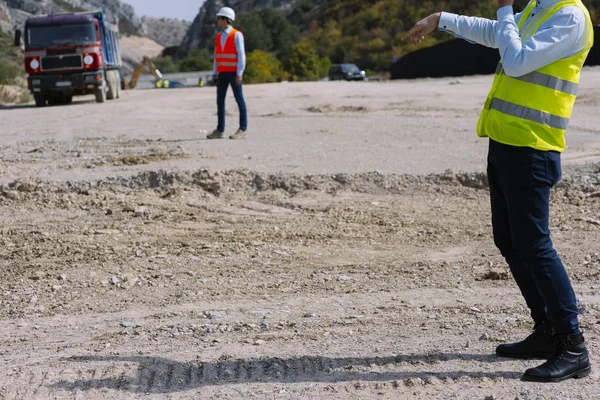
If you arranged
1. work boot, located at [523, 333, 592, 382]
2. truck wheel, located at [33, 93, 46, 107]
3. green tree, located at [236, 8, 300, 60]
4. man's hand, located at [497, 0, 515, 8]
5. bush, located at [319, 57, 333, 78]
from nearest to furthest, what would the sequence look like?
1. man's hand, located at [497, 0, 515, 8]
2. work boot, located at [523, 333, 592, 382]
3. truck wheel, located at [33, 93, 46, 107]
4. bush, located at [319, 57, 333, 78]
5. green tree, located at [236, 8, 300, 60]

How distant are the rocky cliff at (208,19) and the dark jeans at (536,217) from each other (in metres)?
110

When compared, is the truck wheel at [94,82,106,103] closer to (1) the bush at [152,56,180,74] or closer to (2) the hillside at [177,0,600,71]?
(2) the hillside at [177,0,600,71]

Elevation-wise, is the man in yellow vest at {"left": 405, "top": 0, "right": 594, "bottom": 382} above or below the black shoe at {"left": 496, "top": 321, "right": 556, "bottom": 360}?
above

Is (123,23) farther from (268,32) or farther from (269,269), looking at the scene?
(269,269)

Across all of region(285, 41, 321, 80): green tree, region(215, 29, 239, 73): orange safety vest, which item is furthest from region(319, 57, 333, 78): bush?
region(215, 29, 239, 73): orange safety vest

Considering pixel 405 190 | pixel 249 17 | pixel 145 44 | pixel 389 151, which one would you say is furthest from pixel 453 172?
pixel 145 44

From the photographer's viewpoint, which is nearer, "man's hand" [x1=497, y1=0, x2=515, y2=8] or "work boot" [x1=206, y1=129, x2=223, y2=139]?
"man's hand" [x1=497, y1=0, x2=515, y2=8]

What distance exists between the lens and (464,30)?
4.16m

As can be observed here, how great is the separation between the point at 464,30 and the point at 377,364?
1.78 metres

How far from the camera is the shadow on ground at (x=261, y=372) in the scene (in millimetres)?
4133

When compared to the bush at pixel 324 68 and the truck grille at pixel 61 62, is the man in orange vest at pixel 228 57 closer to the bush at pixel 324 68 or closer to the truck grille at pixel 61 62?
the truck grille at pixel 61 62

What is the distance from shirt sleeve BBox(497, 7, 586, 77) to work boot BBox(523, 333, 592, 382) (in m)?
1.34

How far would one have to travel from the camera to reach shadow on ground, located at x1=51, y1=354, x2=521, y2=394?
413cm

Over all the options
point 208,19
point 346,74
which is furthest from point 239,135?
point 208,19
